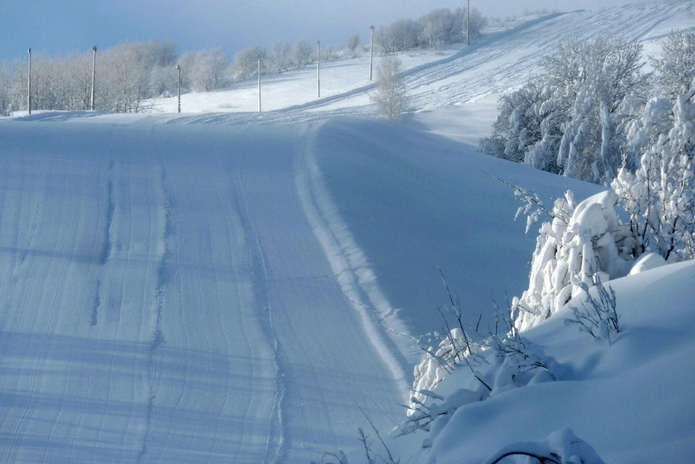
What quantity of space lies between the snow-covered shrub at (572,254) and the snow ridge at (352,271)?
6.90ft

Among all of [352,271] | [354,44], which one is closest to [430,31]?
[354,44]

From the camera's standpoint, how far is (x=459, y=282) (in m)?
9.02

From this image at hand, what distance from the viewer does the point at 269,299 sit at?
8227 millimetres

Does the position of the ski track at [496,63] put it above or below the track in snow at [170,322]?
above

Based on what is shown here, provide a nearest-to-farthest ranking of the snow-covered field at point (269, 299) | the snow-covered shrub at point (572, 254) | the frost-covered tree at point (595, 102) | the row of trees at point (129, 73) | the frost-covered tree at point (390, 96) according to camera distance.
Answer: the snow-covered field at point (269, 299)
the snow-covered shrub at point (572, 254)
the frost-covered tree at point (595, 102)
the frost-covered tree at point (390, 96)
the row of trees at point (129, 73)

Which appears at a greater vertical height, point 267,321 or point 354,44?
point 354,44

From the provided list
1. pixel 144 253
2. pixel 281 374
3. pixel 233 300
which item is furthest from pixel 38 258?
pixel 281 374

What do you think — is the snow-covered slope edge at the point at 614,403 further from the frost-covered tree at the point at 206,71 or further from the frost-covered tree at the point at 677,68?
the frost-covered tree at the point at 206,71

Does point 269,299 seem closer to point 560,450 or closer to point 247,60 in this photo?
point 560,450

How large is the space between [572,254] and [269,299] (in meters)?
4.17

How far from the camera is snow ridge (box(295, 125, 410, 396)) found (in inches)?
291

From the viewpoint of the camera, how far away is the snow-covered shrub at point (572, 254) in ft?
15.4

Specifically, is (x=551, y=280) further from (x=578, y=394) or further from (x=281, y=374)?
(x=281, y=374)

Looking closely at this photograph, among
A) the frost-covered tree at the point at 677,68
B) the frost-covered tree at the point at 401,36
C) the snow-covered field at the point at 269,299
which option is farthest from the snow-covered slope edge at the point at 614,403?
the frost-covered tree at the point at 401,36
